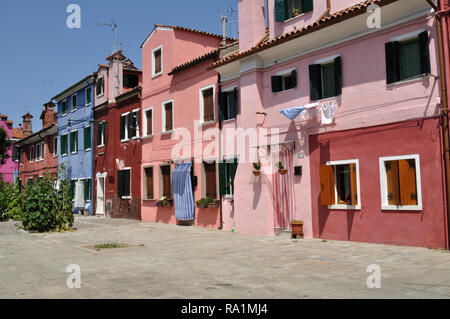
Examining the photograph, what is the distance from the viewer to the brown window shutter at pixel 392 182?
11.4m

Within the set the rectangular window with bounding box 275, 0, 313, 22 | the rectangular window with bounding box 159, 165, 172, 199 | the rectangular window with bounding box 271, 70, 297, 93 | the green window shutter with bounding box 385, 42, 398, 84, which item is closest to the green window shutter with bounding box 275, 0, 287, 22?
the rectangular window with bounding box 275, 0, 313, 22

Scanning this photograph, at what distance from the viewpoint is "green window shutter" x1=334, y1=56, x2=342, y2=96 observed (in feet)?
42.8

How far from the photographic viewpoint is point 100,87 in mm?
27859

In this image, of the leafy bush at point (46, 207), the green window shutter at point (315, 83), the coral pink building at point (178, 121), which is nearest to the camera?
the green window shutter at point (315, 83)

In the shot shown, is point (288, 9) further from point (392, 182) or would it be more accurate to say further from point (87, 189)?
point (87, 189)

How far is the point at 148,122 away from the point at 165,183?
3525mm

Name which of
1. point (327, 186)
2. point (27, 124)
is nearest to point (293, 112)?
point (327, 186)

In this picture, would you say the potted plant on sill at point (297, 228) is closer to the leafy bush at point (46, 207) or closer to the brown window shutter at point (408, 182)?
the brown window shutter at point (408, 182)

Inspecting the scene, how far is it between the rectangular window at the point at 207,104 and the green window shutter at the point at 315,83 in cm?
554

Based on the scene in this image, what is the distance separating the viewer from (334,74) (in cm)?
1348

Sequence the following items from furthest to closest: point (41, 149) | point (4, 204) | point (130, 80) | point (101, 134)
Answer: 1. point (41, 149)
2. point (101, 134)
3. point (130, 80)
4. point (4, 204)

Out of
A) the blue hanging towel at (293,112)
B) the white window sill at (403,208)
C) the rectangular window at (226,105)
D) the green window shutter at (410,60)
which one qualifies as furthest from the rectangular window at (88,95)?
the white window sill at (403,208)

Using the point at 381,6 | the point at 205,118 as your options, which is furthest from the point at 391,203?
the point at 205,118

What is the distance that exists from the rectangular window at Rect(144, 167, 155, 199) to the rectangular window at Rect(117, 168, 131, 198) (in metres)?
1.73
